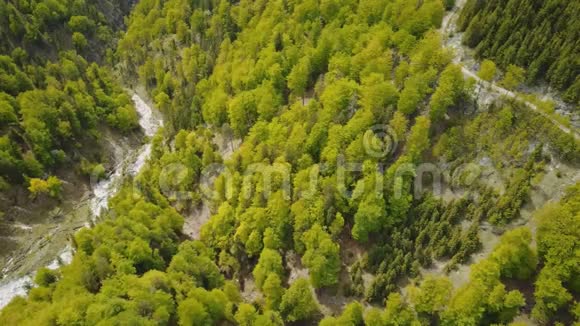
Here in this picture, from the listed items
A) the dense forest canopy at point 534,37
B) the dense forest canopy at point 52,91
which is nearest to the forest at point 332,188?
the dense forest canopy at point 534,37

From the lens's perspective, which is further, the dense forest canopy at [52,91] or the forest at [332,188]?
the dense forest canopy at [52,91]

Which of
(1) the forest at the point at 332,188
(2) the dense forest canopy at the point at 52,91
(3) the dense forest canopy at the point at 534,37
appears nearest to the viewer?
(1) the forest at the point at 332,188

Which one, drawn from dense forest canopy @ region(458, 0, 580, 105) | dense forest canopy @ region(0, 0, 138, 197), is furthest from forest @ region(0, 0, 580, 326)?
dense forest canopy @ region(0, 0, 138, 197)

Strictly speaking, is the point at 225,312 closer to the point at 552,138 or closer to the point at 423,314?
the point at 423,314

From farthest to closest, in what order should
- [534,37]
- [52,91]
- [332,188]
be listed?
[52,91] → [332,188] → [534,37]

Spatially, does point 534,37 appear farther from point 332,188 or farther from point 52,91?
point 52,91

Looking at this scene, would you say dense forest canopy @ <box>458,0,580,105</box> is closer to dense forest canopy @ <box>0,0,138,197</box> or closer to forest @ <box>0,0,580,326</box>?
forest @ <box>0,0,580,326</box>

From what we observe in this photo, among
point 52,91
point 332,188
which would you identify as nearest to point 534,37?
point 332,188

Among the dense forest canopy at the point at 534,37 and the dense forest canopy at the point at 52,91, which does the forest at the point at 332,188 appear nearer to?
the dense forest canopy at the point at 534,37
